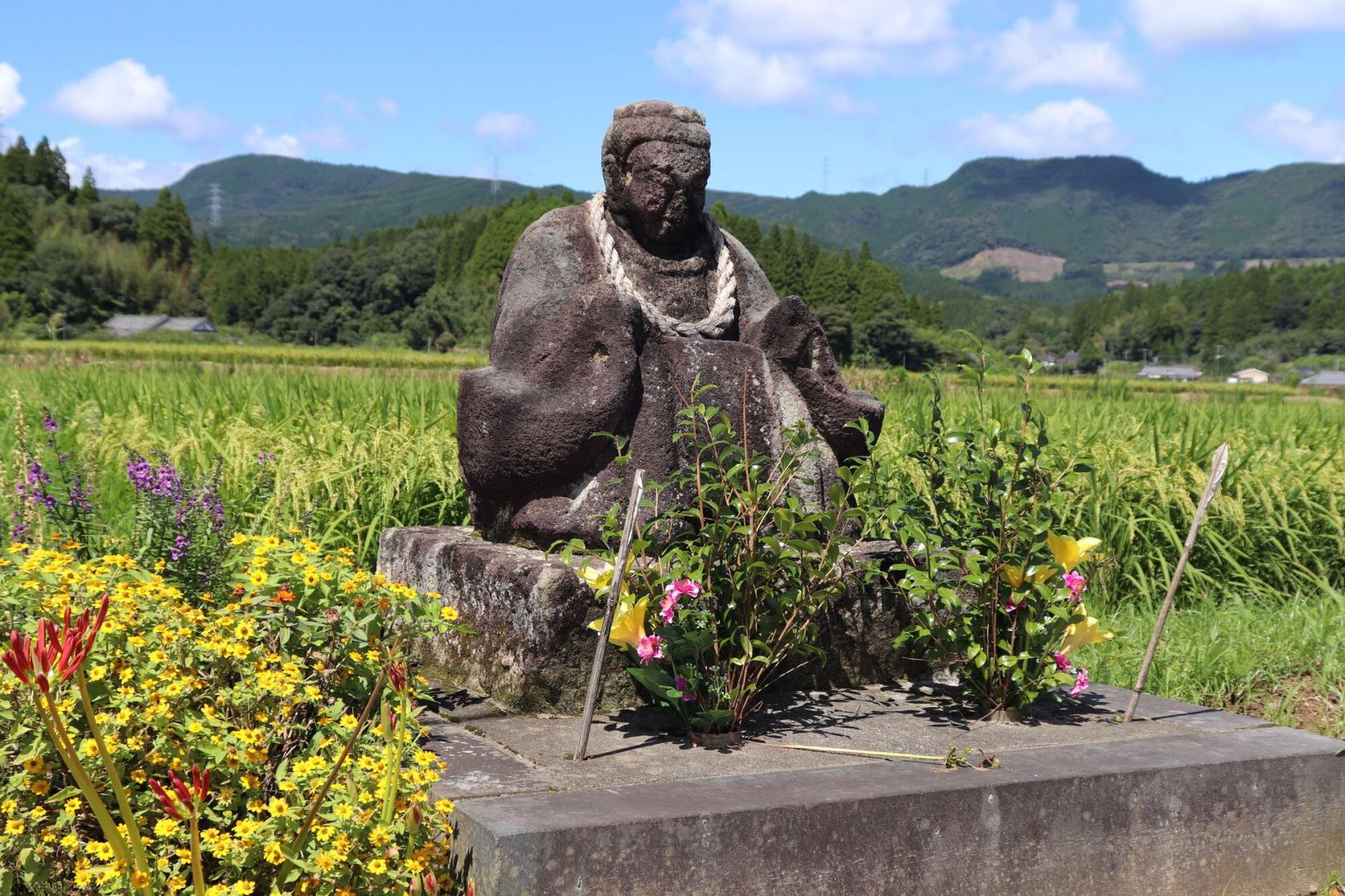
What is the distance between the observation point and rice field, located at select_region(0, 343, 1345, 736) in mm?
5316

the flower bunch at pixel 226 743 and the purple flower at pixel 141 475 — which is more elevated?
the purple flower at pixel 141 475

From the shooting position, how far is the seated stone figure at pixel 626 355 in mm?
3900

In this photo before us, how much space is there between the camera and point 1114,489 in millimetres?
6840

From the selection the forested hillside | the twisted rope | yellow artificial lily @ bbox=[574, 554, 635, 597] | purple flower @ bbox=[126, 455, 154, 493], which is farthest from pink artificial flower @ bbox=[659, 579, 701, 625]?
the forested hillside

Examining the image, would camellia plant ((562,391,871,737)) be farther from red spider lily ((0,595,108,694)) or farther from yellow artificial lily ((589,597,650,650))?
red spider lily ((0,595,108,694))

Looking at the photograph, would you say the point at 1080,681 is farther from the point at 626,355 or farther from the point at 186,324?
the point at 186,324

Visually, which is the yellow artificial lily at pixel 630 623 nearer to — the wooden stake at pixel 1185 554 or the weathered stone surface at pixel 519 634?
the weathered stone surface at pixel 519 634

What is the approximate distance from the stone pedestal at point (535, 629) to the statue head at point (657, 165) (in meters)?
1.27

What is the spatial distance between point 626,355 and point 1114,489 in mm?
4041

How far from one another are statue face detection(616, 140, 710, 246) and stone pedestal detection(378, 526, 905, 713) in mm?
1253

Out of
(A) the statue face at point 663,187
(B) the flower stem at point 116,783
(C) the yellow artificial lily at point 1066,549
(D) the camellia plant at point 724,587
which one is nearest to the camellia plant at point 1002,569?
(C) the yellow artificial lily at point 1066,549

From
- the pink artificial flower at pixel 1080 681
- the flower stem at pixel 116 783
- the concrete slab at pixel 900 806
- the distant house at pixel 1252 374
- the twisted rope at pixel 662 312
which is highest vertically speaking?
the twisted rope at pixel 662 312

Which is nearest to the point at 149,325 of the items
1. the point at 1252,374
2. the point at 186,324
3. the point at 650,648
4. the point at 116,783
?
the point at 186,324

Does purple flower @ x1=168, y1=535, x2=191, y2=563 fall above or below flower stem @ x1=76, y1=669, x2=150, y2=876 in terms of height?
below
